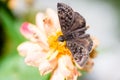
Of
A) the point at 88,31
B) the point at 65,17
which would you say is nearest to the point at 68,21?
the point at 65,17

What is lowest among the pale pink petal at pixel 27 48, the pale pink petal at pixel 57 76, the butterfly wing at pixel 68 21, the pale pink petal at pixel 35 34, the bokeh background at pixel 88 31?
the bokeh background at pixel 88 31

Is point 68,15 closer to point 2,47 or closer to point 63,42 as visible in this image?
point 63,42

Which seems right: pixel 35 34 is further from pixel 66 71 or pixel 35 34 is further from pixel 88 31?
pixel 88 31

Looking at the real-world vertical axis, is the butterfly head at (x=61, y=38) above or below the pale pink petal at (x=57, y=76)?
above

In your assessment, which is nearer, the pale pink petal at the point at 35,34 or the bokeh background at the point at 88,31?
the pale pink petal at the point at 35,34
